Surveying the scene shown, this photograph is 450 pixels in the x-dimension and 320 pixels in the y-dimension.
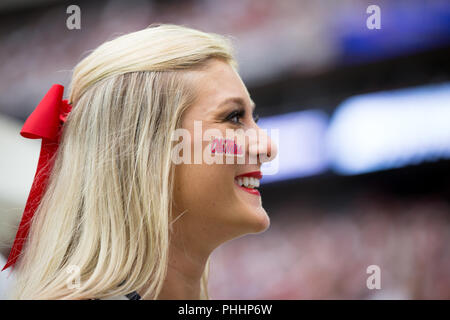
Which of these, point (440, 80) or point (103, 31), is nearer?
point (440, 80)

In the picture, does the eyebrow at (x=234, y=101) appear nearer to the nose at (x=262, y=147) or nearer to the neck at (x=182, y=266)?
the nose at (x=262, y=147)

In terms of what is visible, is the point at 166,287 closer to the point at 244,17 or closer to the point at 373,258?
the point at 373,258

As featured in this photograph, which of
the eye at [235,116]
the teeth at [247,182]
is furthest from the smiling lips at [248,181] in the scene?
the eye at [235,116]

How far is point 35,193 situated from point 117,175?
0.30 meters

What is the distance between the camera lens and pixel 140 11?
4.62 metres

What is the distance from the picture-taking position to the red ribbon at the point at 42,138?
1.51 metres

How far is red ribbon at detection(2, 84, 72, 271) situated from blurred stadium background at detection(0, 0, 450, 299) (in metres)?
2.82

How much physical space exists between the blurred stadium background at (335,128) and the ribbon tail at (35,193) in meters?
2.86

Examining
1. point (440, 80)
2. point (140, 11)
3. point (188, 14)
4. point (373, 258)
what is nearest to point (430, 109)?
point (440, 80)

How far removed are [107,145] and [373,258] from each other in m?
3.27

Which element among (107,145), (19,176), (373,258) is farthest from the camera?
(373,258)

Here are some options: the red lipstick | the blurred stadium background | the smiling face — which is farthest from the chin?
the blurred stadium background

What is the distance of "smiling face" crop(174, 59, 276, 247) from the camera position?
1.46m

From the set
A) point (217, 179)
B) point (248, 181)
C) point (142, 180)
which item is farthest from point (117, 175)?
point (248, 181)
